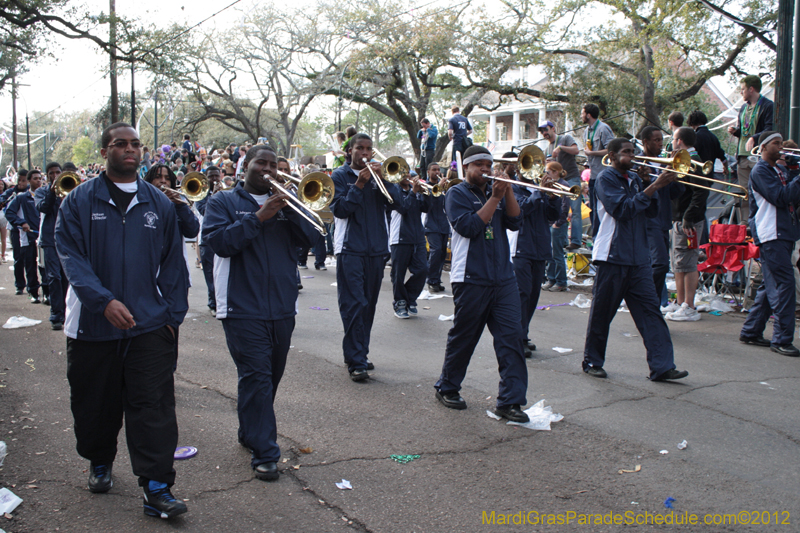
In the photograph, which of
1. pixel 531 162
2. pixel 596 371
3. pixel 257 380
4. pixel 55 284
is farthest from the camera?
pixel 55 284

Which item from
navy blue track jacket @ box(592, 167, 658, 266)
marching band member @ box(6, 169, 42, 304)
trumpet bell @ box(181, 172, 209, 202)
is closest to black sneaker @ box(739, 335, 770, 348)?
navy blue track jacket @ box(592, 167, 658, 266)

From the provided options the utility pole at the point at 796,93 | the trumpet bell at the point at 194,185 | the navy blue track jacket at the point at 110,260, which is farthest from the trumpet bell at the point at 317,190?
the utility pole at the point at 796,93

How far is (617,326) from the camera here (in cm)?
834

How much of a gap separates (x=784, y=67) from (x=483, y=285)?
21.6 feet

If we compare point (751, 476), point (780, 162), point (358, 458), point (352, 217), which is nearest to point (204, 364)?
point (352, 217)

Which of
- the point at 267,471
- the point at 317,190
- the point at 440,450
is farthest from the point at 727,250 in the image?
the point at 267,471

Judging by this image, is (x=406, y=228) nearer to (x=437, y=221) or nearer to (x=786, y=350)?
(x=437, y=221)

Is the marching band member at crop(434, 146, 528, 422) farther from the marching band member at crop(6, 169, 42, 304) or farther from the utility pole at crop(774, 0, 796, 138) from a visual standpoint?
the marching band member at crop(6, 169, 42, 304)

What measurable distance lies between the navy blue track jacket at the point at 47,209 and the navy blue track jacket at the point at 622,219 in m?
5.91

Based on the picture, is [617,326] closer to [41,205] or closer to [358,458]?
[358,458]

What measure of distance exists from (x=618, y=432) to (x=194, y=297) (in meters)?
7.45

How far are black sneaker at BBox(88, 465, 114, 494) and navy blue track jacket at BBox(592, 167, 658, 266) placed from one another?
13.9ft

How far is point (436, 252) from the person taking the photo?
34.7 ft

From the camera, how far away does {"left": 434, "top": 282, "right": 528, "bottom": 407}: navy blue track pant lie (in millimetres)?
4945
